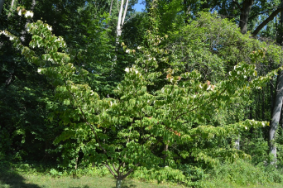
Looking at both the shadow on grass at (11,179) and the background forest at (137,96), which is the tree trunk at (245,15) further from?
the shadow on grass at (11,179)

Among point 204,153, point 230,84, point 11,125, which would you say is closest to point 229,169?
point 204,153

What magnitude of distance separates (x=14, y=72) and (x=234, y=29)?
10038mm

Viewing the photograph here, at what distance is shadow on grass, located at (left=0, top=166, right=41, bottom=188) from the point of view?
587cm

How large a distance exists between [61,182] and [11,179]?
148 centimetres

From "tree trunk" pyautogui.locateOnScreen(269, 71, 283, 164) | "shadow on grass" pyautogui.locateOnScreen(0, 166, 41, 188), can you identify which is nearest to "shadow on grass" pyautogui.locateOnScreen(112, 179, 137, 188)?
"shadow on grass" pyautogui.locateOnScreen(0, 166, 41, 188)

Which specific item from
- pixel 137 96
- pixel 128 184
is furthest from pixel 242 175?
pixel 137 96

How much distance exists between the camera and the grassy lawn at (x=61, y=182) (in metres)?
6.10

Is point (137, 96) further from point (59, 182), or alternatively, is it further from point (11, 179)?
point (11, 179)

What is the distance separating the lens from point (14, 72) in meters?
Result: 9.67

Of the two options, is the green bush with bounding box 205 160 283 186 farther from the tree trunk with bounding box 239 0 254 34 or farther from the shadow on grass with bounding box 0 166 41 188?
the tree trunk with bounding box 239 0 254 34

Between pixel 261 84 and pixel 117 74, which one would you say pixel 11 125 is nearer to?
pixel 117 74

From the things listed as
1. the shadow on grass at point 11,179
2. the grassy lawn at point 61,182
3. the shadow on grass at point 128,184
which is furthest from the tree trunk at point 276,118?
the shadow on grass at point 11,179

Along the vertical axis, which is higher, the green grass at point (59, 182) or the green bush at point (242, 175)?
the green bush at point (242, 175)

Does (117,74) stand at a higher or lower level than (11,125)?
higher
